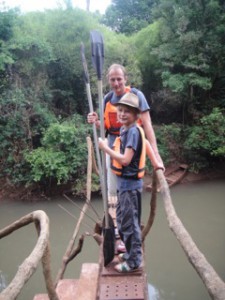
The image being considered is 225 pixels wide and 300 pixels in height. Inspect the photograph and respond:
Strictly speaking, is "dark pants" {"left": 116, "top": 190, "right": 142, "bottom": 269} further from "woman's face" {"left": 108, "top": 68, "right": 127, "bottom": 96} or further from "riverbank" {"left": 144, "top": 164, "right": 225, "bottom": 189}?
"riverbank" {"left": 144, "top": 164, "right": 225, "bottom": 189}

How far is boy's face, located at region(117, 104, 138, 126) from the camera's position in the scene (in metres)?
1.85

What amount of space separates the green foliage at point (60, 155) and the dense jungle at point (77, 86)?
2 centimetres

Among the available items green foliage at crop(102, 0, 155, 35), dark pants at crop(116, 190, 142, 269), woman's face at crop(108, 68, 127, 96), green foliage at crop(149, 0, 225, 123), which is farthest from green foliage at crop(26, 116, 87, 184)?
green foliage at crop(102, 0, 155, 35)

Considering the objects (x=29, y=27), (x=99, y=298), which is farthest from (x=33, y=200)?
(x=99, y=298)

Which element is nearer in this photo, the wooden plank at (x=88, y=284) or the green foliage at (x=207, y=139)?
the wooden plank at (x=88, y=284)

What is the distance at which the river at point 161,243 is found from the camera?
5.12m

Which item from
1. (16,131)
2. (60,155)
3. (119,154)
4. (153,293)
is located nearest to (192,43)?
(60,155)

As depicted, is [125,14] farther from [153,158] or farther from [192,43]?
[153,158]

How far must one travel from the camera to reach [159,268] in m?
5.48

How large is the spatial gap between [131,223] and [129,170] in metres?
0.33

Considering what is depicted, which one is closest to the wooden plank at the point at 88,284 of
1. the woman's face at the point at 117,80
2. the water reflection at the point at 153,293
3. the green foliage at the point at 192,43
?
the woman's face at the point at 117,80

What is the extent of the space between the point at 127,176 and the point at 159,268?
4038 millimetres

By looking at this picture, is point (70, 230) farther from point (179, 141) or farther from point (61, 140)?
point (179, 141)

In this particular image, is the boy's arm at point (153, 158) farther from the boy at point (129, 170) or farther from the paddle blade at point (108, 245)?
the paddle blade at point (108, 245)
